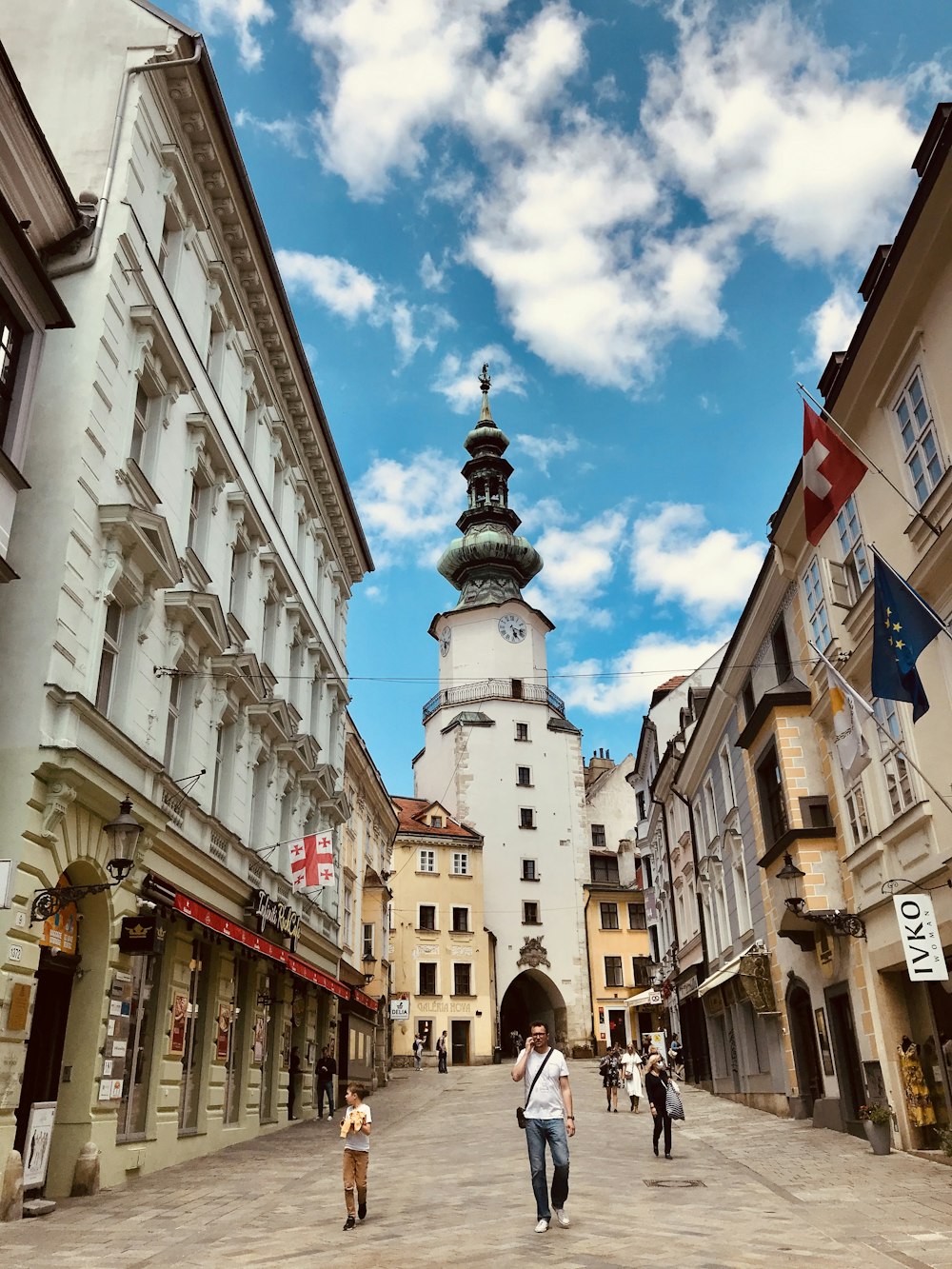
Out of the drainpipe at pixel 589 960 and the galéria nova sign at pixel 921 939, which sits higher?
the drainpipe at pixel 589 960

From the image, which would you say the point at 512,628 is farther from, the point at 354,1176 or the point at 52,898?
the point at 354,1176

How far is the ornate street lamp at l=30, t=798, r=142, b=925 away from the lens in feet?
38.7

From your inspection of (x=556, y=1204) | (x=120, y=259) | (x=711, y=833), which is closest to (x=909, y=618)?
(x=556, y=1204)

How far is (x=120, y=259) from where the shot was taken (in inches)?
595

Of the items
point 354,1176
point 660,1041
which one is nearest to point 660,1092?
point 354,1176

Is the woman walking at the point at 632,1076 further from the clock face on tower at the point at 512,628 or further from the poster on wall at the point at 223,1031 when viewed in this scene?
the clock face on tower at the point at 512,628

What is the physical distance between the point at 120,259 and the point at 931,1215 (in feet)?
50.7

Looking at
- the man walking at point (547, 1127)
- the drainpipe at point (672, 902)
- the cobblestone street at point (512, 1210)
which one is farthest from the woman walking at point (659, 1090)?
the drainpipe at point (672, 902)

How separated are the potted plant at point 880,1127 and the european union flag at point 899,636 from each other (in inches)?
262

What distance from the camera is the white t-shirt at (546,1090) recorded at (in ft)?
31.1

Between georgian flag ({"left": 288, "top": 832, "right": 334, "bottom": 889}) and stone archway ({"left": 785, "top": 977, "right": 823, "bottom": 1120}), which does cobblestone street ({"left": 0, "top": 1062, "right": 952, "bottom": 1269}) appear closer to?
stone archway ({"left": 785, "top": 977, "right": 823, "bottom": 1120})

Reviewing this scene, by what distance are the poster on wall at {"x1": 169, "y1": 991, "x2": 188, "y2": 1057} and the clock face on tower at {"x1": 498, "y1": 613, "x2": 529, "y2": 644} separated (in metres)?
49.3

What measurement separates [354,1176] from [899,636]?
843 centimetres

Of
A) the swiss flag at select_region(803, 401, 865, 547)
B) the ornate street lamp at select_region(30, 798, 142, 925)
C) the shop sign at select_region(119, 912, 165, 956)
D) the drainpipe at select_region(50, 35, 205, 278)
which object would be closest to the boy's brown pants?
the ornate street lamp at select_region(30, 798, 142, 925)
